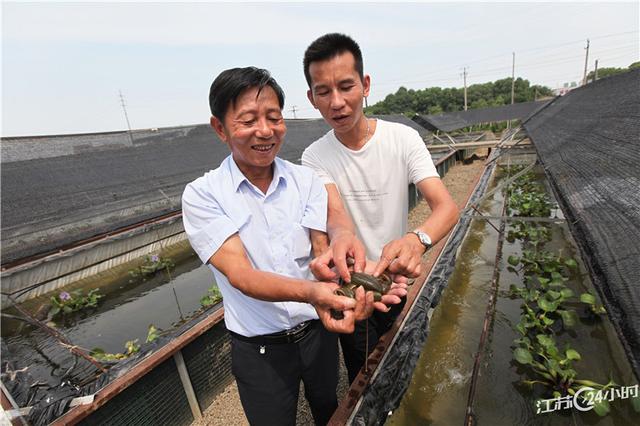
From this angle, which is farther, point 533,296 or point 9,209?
point 9,209

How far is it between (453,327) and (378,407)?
107 inches

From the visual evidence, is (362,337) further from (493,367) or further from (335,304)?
(493,367)

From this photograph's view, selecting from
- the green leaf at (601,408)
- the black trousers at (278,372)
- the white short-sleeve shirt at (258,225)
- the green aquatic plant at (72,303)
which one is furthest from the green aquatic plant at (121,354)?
the green leaf at (601,408)

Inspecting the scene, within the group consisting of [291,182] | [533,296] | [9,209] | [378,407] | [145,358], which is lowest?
[533,296]

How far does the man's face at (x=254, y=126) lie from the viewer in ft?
5.29

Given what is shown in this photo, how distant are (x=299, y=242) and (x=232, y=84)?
2.95ft

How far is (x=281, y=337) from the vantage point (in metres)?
1.83

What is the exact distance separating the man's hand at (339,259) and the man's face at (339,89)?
30.3 inches

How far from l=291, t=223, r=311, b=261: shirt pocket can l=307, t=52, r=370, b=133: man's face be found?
75cm

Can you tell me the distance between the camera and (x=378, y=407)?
2586 millimetres

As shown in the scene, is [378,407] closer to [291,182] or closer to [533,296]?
[291,182]

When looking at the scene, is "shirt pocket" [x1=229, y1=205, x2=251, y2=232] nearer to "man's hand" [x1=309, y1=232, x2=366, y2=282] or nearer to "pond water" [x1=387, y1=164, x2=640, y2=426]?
"man's hand" [x1=309, y1=232, x2=366, y2=282]

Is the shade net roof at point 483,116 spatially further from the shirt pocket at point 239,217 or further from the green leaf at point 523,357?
the shirt pocket at point 239,217

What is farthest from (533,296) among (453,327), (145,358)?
(145,358)
